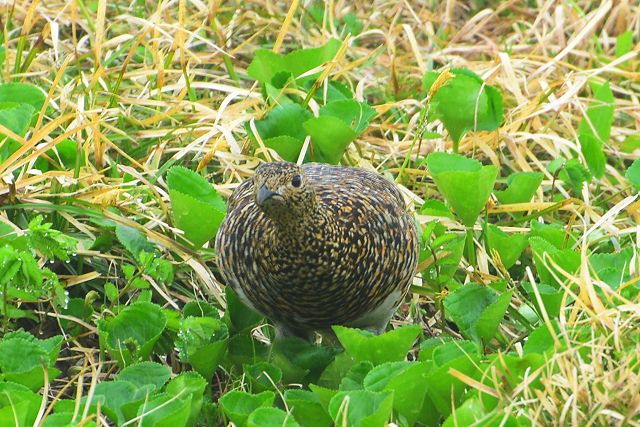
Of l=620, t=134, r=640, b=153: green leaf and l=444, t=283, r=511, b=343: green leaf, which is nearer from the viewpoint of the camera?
l=444, t=283, r=511, b=343: green leaf

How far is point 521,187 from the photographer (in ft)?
14.2

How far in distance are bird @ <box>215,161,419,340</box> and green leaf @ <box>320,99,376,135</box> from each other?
81 centimetres

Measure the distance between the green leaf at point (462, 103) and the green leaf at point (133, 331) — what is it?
1629mm

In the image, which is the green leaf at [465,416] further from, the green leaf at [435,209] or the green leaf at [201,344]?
the green leaf at [435,209]

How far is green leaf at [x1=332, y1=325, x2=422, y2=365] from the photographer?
10.2 feet

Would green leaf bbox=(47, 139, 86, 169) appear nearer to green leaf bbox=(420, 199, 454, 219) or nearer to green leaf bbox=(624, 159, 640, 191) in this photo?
green leaf bbox=(420, 199, 454, 219)

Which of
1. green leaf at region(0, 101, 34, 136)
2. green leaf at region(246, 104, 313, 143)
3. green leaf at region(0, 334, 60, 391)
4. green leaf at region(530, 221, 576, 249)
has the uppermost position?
green leaf at region(0, 101, 34, 136)

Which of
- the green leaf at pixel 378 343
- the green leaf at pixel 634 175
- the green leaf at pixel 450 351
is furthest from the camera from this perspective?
the green leaf at pixel 634 175

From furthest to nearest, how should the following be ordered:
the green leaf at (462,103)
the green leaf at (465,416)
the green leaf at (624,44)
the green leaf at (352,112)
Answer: the green leaf at (624,44) < the green leaf at (462,103) < the green leaf at (352,112) < the green leaf at (465,416)

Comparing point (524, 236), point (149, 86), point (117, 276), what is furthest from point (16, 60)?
point (524, 236)

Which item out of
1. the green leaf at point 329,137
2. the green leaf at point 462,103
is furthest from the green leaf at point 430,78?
the green leaf at point 329,137

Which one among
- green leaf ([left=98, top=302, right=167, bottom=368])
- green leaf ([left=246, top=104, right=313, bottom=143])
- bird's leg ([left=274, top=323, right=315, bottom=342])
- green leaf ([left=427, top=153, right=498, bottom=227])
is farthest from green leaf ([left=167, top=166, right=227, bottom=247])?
green leaf ([left=427, top=153, right=498, bottom=227])

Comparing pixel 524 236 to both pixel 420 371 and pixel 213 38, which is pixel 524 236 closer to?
pixel 420 371

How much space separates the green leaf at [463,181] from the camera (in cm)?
375
